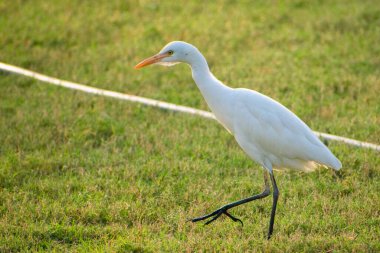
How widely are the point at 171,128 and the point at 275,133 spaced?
250 centimetres

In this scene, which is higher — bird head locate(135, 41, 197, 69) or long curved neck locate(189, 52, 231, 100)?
bird head locate(135, 41, 197, 69)

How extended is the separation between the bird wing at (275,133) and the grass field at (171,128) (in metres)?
0.59

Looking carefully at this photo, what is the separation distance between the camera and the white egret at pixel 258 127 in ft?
18.9

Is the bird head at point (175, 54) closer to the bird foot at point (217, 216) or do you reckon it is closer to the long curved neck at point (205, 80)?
the long curved neck at point (205, 80)

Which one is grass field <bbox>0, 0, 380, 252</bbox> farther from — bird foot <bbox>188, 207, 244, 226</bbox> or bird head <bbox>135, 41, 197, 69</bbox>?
bird head <bbox>135, 41, 197, 69</bbox>

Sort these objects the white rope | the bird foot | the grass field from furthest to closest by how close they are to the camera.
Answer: the white rope
the bird foot
the grass field

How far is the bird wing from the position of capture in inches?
226

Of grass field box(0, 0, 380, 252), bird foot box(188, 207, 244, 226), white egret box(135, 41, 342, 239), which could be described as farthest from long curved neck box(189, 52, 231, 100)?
grass field box(0, 0, 380, 252)

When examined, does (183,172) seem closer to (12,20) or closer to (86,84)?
(86,84)

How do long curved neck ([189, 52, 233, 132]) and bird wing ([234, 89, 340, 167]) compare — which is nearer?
bird wing ([234, 89, 340, 167])

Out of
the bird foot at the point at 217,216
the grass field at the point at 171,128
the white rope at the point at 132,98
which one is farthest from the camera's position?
the white rope at the point at 132,98

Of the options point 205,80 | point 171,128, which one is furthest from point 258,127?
point 171,128

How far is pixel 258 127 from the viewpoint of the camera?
18.9 ft

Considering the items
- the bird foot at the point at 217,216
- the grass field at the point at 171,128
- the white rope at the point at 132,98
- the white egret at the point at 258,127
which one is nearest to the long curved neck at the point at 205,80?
the white egret at the point at 258,127
